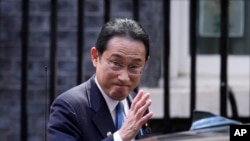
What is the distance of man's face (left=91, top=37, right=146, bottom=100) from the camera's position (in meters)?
3.28

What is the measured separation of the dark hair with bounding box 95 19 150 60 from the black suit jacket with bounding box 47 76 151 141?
19 cm

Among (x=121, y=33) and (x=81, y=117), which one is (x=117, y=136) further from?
(x=121, y=33)

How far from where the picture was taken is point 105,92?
3.39 m

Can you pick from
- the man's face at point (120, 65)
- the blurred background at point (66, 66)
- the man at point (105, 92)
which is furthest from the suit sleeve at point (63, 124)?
the blurred background at point (66, 66)

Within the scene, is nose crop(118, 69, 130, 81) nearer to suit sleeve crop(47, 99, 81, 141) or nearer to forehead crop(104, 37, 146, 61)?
forehead crop(104, 37, 146, 61)

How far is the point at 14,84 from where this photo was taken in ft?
22.9

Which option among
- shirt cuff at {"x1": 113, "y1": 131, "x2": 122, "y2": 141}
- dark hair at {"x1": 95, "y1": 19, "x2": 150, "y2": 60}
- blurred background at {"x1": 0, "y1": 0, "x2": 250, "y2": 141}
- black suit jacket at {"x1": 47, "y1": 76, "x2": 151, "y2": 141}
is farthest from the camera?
blurred background at {"x1": 0, "y1": 0, "x2": 250, "y2": 141}

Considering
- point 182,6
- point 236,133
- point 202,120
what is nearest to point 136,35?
point 236,133

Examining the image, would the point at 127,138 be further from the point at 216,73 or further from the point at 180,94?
the point at 216,73

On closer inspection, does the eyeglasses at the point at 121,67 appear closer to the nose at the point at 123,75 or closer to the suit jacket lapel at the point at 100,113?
the nose at the point at 123,75

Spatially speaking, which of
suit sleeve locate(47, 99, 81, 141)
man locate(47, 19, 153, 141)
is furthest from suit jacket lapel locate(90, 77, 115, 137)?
suit sleeve locate(47, 99, 81, 141)

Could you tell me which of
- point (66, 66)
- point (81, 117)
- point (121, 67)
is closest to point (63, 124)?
point (81, 117)

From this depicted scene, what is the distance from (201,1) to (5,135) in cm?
A: 217

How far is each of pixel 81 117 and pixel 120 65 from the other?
0.27m
